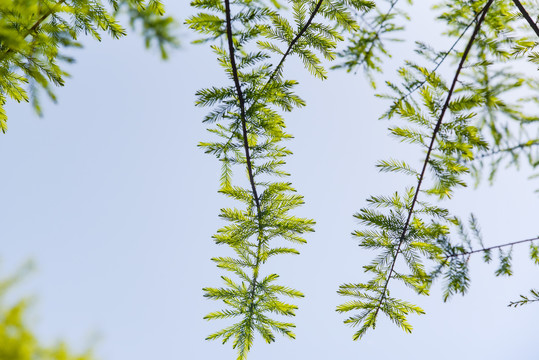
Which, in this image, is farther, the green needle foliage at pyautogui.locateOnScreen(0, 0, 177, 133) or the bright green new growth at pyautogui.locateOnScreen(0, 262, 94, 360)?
the bright green new growth at pyautogui.locateOnScreen(0, 262, 94, 360)

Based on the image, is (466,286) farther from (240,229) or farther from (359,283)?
(240,229)

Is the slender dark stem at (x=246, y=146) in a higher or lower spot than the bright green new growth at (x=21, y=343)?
higher

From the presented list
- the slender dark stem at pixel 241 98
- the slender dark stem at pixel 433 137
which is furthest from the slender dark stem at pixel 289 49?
the slender dark stem at pixel 433 137

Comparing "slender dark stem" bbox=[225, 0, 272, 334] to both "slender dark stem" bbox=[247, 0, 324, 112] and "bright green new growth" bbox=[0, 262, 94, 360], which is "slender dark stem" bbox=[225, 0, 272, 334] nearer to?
"slender dark stem" bbox=[247, 0, 324, 112]

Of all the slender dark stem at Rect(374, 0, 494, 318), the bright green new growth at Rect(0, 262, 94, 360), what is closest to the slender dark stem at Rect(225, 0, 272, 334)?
the slender dark stem at Rect(374, 0, 494, 318)

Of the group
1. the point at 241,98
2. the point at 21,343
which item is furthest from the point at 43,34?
the point at 21,343

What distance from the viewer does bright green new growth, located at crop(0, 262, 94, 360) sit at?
2.44 meters

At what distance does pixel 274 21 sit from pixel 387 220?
4.74ft

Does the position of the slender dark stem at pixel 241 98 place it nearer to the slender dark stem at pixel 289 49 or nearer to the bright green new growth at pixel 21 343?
the slender dark stem at pixel 289 49

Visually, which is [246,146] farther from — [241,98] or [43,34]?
[43,34]

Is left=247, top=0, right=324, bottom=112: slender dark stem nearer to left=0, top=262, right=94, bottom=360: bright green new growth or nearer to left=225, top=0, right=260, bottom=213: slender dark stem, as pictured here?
left=225, top=0, right=260, bottom=213: slender dark stem

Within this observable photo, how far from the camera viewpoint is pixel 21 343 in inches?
98.3

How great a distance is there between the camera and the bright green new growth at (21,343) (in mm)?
2436

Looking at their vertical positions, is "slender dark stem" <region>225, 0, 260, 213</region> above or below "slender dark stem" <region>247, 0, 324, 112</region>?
below
